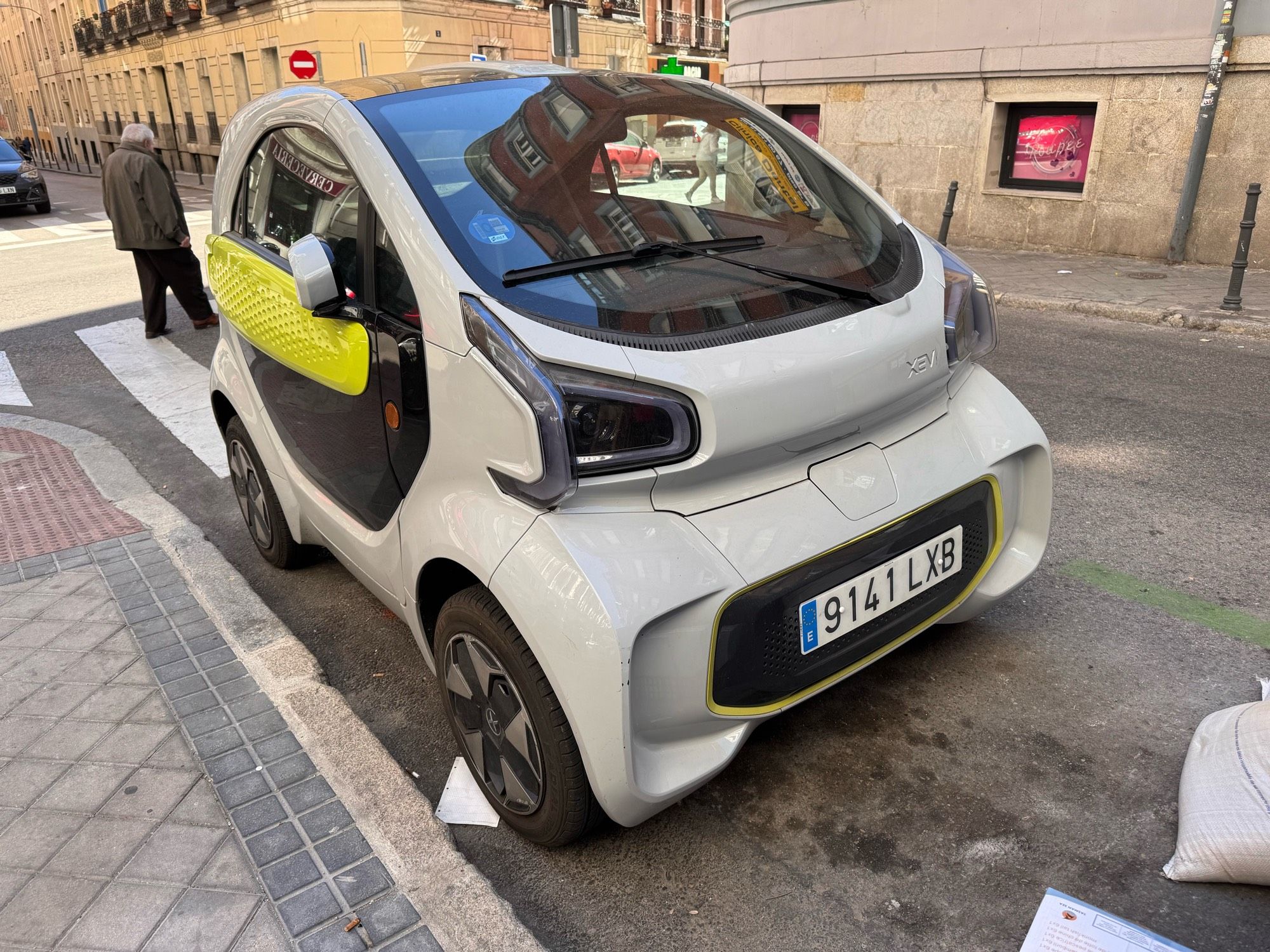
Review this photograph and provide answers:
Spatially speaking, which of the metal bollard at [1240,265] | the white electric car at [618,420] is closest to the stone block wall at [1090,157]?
the metal bollard at [1240,265]

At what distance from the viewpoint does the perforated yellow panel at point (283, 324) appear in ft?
8.28

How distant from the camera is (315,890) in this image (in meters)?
2.12

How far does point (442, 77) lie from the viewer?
279 cm

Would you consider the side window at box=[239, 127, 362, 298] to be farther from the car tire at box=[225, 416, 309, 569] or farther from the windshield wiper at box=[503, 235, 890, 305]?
the car tire at box=[225, 416, 309, 569]

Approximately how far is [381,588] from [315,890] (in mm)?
842

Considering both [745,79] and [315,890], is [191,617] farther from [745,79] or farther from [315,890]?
[745,79]

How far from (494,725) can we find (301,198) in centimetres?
166

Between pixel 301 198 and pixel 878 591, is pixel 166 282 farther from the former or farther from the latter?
pixel 878 591

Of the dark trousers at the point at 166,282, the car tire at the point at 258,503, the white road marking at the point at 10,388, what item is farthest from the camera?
the dark trousers at the point at 166,282

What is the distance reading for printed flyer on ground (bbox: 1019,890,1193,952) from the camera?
1840 mm

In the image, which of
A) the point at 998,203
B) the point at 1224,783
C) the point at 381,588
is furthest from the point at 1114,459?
the point at 998,203

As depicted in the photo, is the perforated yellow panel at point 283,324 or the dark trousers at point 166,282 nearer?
the perforated yellow panel at point 283,324

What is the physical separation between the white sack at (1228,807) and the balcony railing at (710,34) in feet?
161

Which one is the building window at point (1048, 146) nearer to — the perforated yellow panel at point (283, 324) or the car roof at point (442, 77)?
the car roof at point (442, 77)
